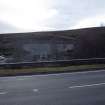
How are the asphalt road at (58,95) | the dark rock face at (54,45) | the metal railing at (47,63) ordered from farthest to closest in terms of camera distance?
1. the dark rock face at (54,45)
2. the metal railing at (47,63)
3. the asphalt road at (58,95)

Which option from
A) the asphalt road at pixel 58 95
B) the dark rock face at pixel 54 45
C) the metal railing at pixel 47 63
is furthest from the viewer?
the dark rock face at pixel 54 45

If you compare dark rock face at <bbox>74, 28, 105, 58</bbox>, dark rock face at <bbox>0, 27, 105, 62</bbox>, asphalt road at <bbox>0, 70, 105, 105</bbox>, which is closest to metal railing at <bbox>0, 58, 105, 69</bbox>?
asphalt road at <bbox>0, 70, 105, 105</bbox>

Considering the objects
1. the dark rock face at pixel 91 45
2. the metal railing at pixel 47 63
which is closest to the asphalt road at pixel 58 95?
the metal railing at pixel 47 63

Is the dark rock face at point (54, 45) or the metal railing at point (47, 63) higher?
the dark rock face at point (54, 45)

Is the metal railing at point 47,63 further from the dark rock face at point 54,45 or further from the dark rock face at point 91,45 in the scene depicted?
the dark rock face at point 91,45

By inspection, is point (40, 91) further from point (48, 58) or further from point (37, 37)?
point (37, 37)

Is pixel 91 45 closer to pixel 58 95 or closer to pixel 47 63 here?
pixel 47 63

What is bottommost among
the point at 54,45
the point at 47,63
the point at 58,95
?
the point at 58,95

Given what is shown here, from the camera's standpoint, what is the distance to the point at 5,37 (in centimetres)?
4162

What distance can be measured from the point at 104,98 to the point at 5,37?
32813mm

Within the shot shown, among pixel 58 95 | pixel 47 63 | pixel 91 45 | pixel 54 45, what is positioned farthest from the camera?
pixel 91 45

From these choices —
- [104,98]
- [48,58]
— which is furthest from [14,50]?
[104,98]

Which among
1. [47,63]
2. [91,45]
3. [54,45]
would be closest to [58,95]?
[47,63]

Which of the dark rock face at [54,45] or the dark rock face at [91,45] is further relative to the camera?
the dark rock face at [91,45]
